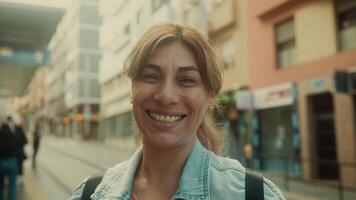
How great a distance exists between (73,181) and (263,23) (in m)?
8.55

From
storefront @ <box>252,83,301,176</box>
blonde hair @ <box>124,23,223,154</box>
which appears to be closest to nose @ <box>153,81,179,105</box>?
blonde hair @ <box>124,23,223,154</box>

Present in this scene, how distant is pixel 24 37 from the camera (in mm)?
7746

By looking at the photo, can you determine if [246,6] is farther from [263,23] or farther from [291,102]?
[291,102]

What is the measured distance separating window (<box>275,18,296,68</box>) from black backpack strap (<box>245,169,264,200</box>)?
13841 millimetres

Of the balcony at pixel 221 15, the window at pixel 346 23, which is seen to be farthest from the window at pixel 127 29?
the window at pixel 346 23

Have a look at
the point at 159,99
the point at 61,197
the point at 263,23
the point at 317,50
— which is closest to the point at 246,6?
the point at 263,23

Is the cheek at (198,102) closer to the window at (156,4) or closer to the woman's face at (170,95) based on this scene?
the woman's face at (170,95)

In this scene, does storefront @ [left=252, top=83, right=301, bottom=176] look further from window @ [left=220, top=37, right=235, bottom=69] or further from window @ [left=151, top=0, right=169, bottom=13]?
window @ [left=151, top=0, right=169, bottom=13]

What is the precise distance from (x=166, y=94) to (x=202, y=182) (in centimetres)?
34

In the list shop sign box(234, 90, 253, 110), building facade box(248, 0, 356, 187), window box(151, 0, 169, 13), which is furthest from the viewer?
window box(151, 0, 169, 13)

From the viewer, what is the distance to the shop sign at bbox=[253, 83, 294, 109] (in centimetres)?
1445

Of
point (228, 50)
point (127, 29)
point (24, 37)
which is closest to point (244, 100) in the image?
point (228, 50)

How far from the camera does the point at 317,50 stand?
13375 mm

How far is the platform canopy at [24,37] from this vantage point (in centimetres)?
623
